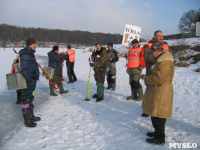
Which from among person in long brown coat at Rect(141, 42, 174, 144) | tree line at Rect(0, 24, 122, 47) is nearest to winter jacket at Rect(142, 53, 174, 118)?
person in long brown coat at Rect(141, 42, 174, 144)

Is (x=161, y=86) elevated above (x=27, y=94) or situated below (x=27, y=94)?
above

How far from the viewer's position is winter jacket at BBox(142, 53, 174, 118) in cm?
245

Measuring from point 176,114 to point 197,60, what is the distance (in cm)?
852

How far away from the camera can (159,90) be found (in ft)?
8.52

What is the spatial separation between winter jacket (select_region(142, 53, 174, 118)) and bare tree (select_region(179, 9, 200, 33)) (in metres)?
57.3

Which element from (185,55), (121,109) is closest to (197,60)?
(185,55)

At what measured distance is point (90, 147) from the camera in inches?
109

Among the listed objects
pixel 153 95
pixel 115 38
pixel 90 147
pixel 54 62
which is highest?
pixel 115 38

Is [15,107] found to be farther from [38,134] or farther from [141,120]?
[141,120]

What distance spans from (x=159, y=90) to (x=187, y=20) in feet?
198

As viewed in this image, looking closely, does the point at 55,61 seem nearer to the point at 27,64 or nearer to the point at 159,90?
the point at 27,64

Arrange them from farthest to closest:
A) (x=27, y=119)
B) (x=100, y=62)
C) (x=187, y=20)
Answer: (x=187, y=20) < (x=100, y=62) < (x=27, y=119)

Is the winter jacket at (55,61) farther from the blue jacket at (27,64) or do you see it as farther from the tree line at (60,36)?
the tree line at (60,36)

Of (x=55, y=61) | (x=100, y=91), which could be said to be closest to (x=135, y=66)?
(x=100, y=91)
